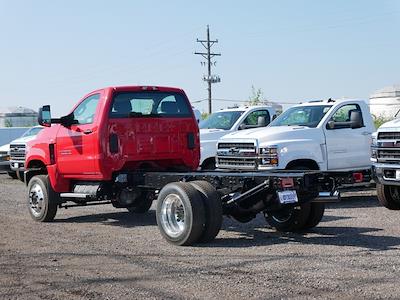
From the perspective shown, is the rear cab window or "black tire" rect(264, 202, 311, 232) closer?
"black tire" rect(264, 202, 311, 232)

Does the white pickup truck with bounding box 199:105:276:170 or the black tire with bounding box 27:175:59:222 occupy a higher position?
the white pickup truck with bounding box 199:105:276:170

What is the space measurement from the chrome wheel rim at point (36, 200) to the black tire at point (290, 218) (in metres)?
4.03

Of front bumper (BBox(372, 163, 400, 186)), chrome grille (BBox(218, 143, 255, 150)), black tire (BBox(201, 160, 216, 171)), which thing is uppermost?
chrome grille (BBox(218, 143, 255, 150))

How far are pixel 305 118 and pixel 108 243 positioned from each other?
6103mm

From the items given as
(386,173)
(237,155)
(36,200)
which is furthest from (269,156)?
(36,200)

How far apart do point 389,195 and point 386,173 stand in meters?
0.73

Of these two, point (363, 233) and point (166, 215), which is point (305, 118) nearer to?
point (363, 233)

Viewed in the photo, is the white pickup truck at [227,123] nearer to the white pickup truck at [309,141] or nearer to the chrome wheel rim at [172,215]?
the white pickup truck at [309,141]

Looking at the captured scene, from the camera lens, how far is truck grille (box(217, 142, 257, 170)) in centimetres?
1285

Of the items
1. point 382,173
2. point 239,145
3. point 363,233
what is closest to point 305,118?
point 239,145

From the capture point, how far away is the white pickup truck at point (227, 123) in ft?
51.4

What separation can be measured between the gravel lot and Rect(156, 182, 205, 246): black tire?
170mm

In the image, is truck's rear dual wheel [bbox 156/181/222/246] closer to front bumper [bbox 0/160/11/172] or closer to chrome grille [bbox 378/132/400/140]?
chrome grille [bbox 378/132/400/140]

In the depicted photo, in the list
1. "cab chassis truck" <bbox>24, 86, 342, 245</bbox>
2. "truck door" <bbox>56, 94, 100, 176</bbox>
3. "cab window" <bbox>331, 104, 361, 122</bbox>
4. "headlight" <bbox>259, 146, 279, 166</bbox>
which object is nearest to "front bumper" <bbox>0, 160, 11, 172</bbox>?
"cab chassis truck" <bbox>24, 86, 342, 245</bbox>
